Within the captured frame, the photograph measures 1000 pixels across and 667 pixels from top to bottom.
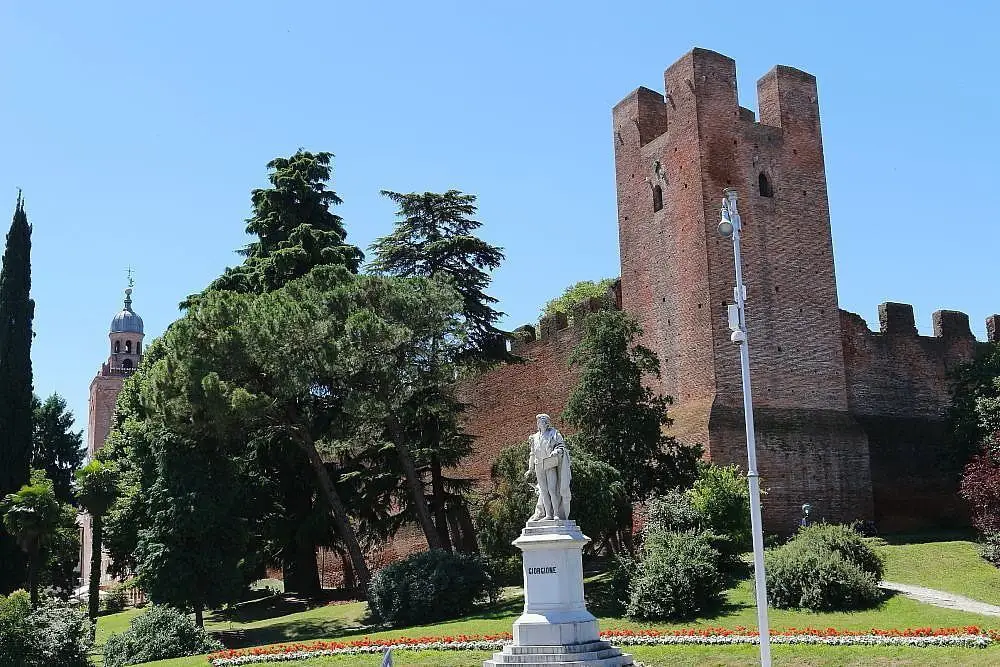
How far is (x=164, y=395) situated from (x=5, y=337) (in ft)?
40.5

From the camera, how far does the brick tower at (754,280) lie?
26.8 meters

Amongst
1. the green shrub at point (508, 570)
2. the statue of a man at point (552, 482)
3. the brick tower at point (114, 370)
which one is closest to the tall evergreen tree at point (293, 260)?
the green shrub at point (508, 570)

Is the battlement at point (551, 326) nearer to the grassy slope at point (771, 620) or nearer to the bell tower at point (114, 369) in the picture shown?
the grassy slope at point (771, 620)

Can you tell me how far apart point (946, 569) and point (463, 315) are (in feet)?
47.8

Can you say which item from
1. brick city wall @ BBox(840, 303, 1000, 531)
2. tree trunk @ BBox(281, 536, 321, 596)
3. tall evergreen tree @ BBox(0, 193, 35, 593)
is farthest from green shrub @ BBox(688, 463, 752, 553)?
tall evergreen tree @ BBox(0, 193, 35, 593)

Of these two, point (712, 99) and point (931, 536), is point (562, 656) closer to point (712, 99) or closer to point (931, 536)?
point (931, 536)

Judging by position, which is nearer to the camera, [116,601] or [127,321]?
[116,601]

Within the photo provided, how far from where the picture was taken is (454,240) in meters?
32.2

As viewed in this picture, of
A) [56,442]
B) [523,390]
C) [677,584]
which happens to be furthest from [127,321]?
[677,584]

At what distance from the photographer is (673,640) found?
56.0 ft

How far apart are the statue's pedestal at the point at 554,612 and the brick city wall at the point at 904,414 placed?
53.8ft

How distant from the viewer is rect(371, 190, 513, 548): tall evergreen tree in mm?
27656

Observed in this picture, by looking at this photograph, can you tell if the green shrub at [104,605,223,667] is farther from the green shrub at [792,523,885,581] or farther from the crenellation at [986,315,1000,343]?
the crenellation at [986,315,1000,343]

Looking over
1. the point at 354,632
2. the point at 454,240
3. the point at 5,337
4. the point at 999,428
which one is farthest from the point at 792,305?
the point at 5,337
